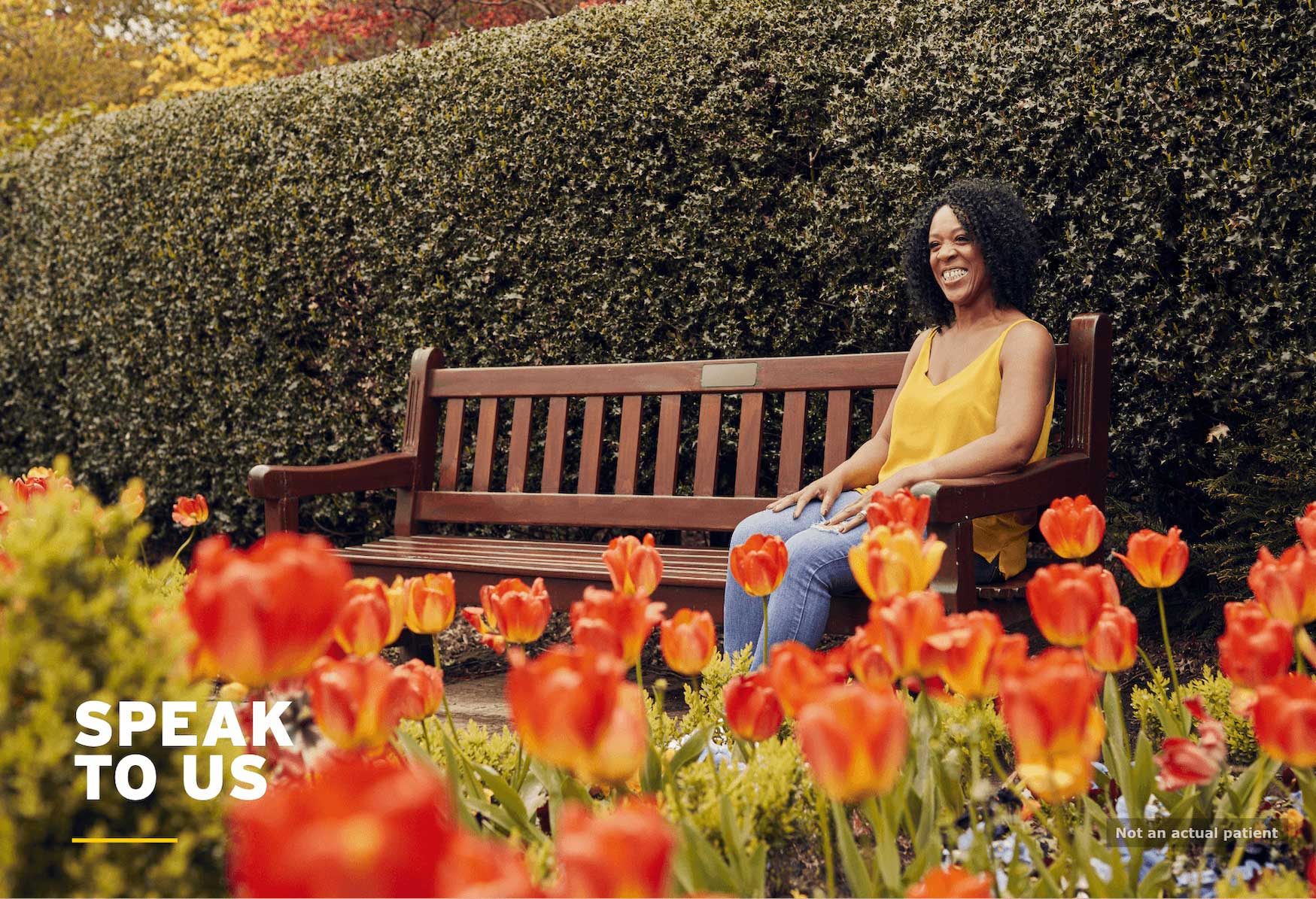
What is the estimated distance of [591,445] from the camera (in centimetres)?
386

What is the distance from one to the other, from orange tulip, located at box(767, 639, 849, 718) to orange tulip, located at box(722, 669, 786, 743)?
12cm

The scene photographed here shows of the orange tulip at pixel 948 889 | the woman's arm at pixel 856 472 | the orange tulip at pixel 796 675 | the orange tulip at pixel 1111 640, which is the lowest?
the orange tulip at pixel 948 889

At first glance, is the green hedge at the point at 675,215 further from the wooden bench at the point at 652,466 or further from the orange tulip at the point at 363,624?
the orange tulip at the point at 363,624

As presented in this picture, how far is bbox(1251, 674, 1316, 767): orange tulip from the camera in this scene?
2.95ft

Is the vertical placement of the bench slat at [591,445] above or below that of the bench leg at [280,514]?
above

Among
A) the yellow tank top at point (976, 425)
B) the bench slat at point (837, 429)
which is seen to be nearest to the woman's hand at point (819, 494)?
the yellow tank top at point (976, 425)

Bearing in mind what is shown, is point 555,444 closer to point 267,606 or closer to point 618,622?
point 618,622

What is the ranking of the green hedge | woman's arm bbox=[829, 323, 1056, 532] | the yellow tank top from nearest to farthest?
woman's arm bbox=[829, 323, 1056, 532] < the yellow tank top < the green hedge

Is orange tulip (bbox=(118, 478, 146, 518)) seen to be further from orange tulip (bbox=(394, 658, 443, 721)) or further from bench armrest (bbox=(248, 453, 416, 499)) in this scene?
bench armrest (bbox=(248, 453, 416, 499))

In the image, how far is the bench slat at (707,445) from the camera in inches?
141

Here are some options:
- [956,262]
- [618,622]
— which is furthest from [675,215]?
[618,622]

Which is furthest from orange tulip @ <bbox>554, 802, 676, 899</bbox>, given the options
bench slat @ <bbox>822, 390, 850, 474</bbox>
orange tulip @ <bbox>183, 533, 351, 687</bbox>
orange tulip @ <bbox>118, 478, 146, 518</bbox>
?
bench slat @ <bbox>822, 390, 850, 474</bbox>

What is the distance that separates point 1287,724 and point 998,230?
2226 millimetres

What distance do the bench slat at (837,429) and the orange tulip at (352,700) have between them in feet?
8.21
